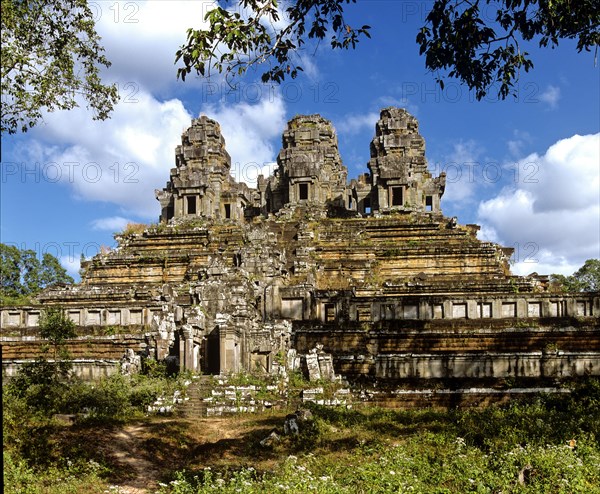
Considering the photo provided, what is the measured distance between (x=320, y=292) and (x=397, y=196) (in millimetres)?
19751

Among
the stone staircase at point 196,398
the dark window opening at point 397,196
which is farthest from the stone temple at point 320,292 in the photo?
the stone staircase at point 196,398

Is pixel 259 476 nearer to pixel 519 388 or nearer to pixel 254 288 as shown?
pixel 519 388

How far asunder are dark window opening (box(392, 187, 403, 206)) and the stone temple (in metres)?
0.09

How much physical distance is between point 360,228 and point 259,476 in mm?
25240

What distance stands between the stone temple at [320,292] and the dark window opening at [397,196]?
88mm

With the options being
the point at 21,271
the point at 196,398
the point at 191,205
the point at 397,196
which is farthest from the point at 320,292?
the point at 21,271

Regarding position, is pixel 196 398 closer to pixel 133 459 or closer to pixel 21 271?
pixel 133 459

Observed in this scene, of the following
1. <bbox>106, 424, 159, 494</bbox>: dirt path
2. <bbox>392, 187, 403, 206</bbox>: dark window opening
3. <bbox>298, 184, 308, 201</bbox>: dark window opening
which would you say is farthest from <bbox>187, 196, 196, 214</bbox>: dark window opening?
<bbox>106, 424, 159, 494</bbox>: dirt path

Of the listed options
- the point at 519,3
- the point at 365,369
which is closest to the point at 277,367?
the point at 365,369

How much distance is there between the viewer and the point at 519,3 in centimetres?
1101

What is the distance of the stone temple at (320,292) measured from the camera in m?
18.5

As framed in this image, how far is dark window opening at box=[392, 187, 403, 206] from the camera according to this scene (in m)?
40.5

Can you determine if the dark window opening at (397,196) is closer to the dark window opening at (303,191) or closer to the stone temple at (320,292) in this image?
the stone temple at (320,292)

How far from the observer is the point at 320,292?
73.6 ft
